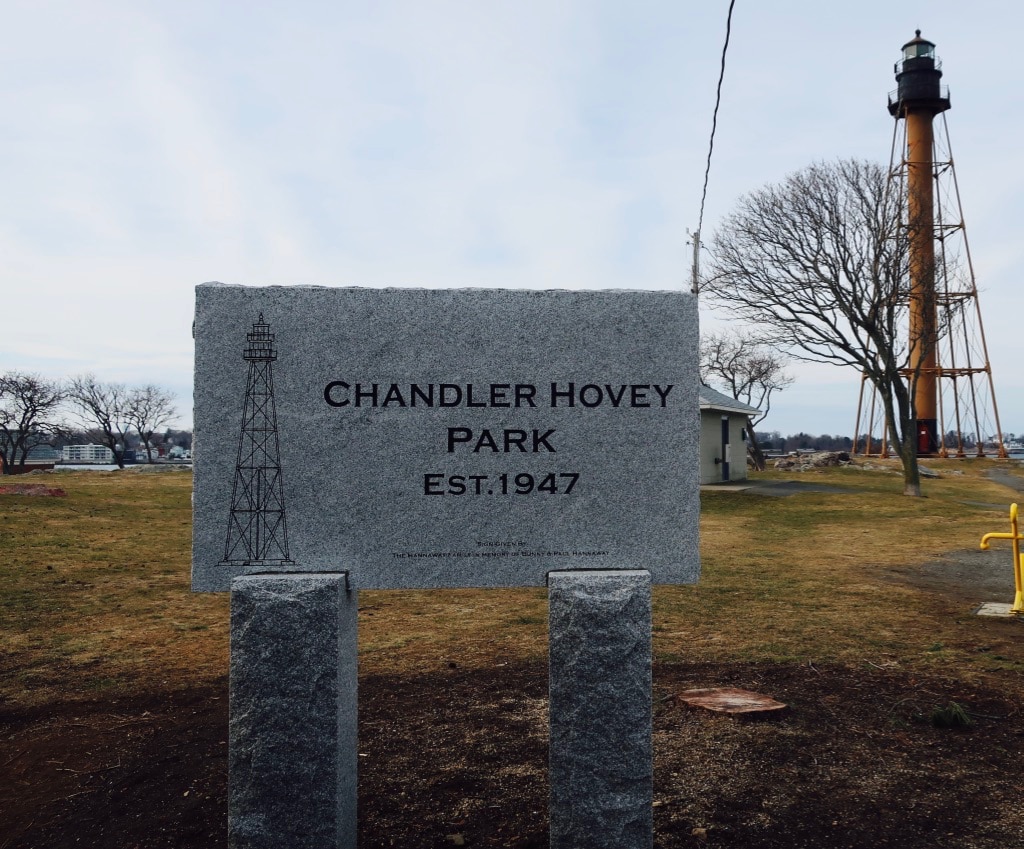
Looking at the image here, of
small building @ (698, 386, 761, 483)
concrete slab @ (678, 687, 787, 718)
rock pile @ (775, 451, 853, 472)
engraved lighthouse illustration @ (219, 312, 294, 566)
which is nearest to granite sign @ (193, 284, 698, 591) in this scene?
engraved lighthouse illustration @ (219, 312, 294, 566)

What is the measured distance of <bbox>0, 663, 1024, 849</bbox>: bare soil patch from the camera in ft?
11.1

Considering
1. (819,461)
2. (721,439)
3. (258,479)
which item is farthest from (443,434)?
(819,461)

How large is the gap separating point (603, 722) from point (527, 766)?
44.5 inches

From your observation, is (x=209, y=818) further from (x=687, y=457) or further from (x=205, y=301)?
(x=687, y=457)

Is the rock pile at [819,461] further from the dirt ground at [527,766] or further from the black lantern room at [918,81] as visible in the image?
the dirt ground at [527,766]

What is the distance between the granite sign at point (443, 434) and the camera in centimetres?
321

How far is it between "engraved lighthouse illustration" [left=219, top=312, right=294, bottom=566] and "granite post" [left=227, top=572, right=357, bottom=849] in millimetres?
174

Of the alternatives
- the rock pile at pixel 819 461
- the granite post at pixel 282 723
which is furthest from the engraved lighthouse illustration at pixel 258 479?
the rock pile at pixel 819 461

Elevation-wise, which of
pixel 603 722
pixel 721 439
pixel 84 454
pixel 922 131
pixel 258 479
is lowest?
pixel 603 722

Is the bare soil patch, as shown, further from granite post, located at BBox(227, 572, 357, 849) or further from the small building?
the small building

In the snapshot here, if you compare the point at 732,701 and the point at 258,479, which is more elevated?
the point at 258,479

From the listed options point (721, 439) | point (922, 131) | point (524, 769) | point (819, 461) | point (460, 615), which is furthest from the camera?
point (819, 461)

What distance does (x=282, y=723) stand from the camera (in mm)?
3023

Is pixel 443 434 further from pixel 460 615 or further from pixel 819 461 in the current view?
pixel 819 461
